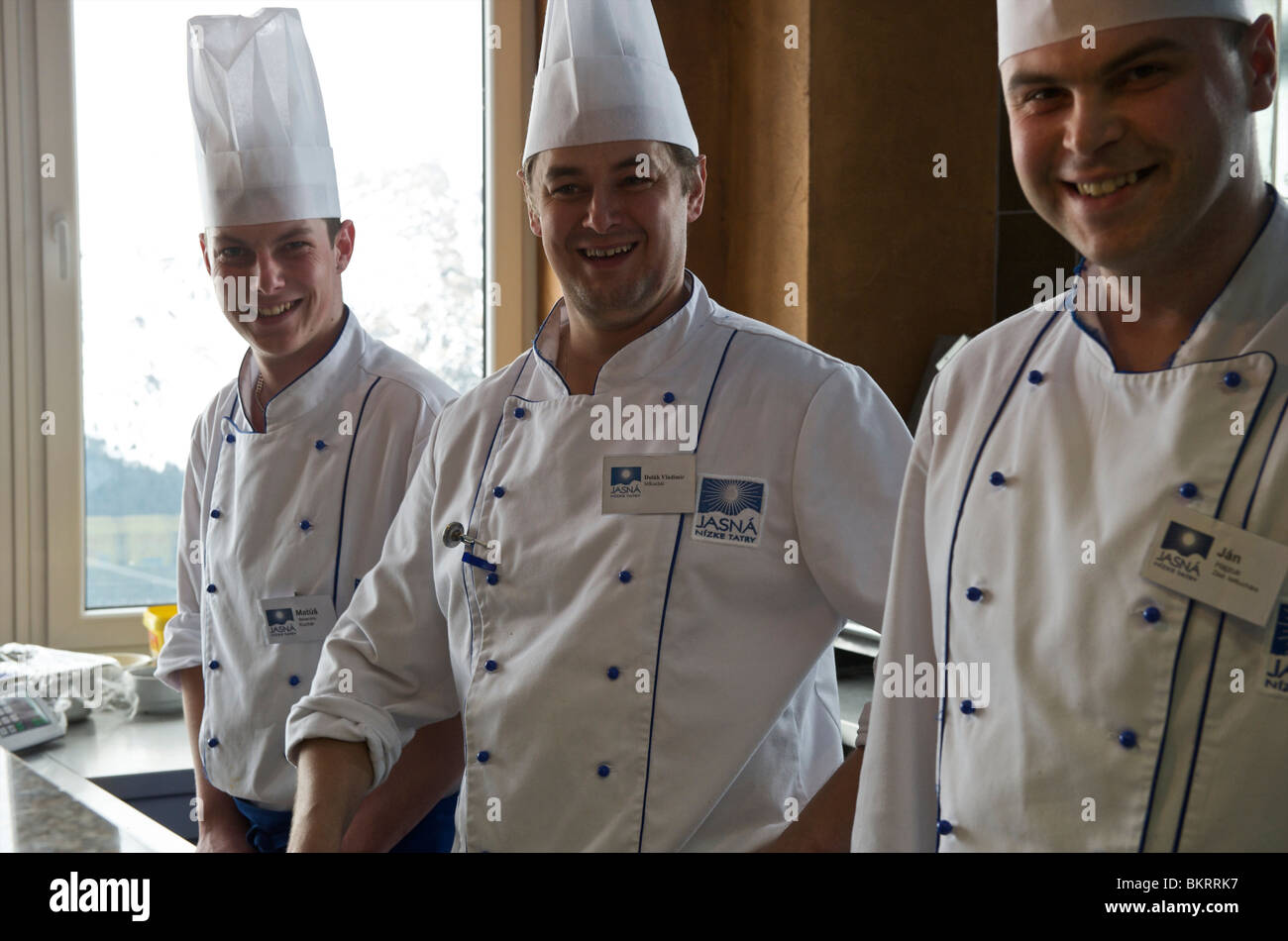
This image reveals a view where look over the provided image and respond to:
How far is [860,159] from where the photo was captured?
244 centimetres

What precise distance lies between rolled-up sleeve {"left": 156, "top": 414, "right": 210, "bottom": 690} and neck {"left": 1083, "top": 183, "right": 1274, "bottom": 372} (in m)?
1.36

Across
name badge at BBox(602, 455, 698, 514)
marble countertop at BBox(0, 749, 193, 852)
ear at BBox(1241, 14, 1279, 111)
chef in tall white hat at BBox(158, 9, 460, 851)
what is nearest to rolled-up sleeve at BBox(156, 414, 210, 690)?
chef in tall white hat at BBox(158, 9, 460, 851)

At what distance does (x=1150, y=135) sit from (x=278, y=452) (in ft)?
3.86

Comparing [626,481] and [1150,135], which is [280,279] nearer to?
[626,481]

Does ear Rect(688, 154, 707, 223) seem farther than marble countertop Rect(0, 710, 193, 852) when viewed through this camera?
Yes

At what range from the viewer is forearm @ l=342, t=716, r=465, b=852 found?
145 centimetres

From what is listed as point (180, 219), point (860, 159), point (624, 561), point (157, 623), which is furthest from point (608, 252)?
point (180, 219)

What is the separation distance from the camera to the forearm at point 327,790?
1223 millimetres

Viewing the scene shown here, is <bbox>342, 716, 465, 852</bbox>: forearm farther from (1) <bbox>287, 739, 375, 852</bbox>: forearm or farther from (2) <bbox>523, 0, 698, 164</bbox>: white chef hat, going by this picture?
(2) <bbox>523, 0, 698, 164</bbox>: white chef hat

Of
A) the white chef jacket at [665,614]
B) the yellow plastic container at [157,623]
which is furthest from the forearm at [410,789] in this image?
the yellow plastic container at [157,623]

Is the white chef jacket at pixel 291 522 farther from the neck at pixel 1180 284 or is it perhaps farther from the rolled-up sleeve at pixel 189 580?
the neck at pixel 1180 284

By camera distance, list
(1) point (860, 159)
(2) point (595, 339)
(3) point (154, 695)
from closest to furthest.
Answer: (2) point (595, 339), (3) point (154, 695), (1) point (860, 159)

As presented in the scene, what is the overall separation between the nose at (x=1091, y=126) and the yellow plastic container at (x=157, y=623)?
2.04m
